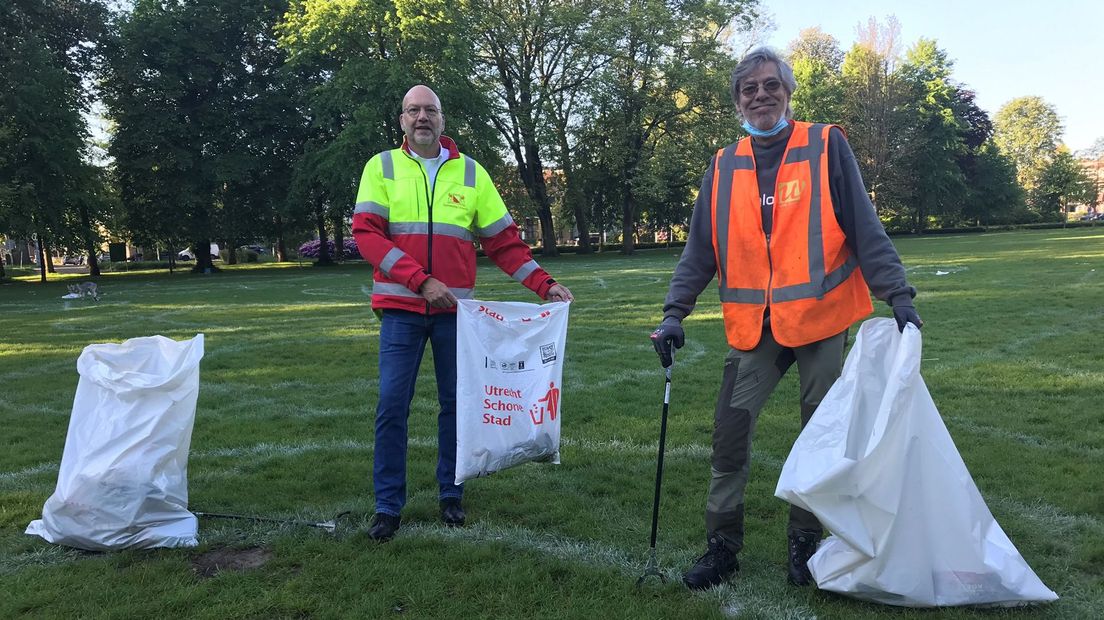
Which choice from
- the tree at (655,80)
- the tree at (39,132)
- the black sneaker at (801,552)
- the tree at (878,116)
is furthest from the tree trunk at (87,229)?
the tree at (878,116)

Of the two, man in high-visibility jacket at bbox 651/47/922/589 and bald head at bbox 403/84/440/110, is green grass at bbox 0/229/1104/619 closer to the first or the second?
man in high-visibility jacket at bbox 651/47/922/589

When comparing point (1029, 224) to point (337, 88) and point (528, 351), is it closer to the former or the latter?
point (337, 88)

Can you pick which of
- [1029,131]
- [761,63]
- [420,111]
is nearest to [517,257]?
[420,111]

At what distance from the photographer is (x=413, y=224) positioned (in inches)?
136

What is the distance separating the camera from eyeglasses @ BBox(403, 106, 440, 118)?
3.45 metres

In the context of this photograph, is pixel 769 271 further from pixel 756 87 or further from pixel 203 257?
pixel 203 257

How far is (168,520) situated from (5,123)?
81.9 feet

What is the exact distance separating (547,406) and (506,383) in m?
0.27

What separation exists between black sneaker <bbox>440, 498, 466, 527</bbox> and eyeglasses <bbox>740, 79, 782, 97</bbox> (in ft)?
8.00

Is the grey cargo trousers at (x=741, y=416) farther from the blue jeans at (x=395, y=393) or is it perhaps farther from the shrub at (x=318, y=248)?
the shrub at (x=318, y=248)

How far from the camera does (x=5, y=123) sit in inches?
859

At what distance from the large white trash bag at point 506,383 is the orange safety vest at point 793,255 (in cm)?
106

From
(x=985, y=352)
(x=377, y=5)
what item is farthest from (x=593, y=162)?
(x=985, y=352)

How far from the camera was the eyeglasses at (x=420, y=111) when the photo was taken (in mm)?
3445
